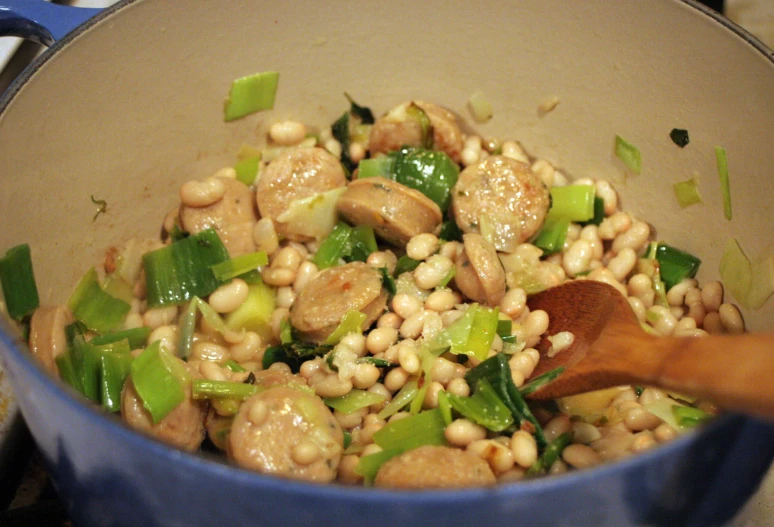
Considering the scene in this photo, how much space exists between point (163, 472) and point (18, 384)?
38cm

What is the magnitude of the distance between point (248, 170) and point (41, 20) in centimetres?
76

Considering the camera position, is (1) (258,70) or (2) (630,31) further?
(1) (258,70)

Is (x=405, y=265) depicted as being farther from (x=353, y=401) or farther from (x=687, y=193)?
(x=687, y=193)

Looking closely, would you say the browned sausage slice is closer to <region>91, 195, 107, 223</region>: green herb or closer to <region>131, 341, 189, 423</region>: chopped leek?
<region>131, 341, 189, 423</region>: chopped leek

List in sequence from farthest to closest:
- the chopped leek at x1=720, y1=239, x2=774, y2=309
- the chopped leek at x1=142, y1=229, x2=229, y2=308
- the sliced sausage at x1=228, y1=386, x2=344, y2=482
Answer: the chopped leek at x1=142, y1=229, x2=229, y2=308
the chopped leek at x1=720, y1=239, x2=774, y2=309
the sliced sausage at x1=228, y1=386, x2=344, y2=482

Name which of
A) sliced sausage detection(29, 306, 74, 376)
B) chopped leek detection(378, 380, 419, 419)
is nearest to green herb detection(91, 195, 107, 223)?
sliced sausage detection(29, 306, 74, 376)

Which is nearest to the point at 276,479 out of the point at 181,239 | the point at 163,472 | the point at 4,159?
the point at 163,472

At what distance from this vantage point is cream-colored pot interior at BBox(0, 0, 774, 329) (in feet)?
6.35

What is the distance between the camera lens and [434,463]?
4.97ft

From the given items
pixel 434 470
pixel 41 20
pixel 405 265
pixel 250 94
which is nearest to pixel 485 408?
pixel 434 470

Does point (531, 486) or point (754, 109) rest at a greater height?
point (754, 109)

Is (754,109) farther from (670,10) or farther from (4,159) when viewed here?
(4,159)

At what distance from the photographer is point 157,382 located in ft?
5.76

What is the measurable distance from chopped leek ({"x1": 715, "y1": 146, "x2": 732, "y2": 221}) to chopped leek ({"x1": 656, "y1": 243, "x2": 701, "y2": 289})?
0.20 m
